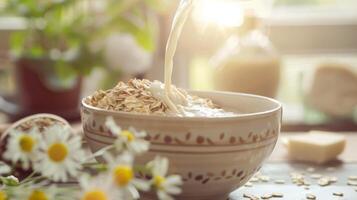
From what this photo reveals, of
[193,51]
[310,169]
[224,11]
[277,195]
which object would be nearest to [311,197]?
[277,195]

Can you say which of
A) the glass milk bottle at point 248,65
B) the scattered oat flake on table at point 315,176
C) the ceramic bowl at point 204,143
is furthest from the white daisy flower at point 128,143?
the glass milk bottle at point 248,65

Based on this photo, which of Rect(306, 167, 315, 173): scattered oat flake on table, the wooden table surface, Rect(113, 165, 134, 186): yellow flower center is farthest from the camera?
Rect(306, 167, 315, 173): scattered oat flake on table

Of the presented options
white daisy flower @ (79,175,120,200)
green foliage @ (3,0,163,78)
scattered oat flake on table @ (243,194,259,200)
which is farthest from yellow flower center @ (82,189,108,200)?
green foliage @ (3,0,163,78)

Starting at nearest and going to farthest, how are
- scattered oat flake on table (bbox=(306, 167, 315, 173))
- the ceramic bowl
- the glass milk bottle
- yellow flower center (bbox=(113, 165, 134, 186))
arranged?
yellow flower center (bbox=(113, 165, 134, 186)) < the ceramic bowl < scattered oat flake on table (bbox=(306, 167, 315, 173)) < the glass milk bottle

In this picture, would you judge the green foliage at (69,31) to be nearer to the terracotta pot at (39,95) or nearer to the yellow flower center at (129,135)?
the terracotta pot at (39,95)

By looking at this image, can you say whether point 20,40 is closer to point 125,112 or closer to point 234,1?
point 234,1

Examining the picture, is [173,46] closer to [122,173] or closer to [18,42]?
[122,173]

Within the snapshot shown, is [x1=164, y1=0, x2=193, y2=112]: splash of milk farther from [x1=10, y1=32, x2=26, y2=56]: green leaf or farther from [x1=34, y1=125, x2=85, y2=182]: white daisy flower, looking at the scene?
[x1=10, y1=32, x2=26, y2=56]: green leaf
